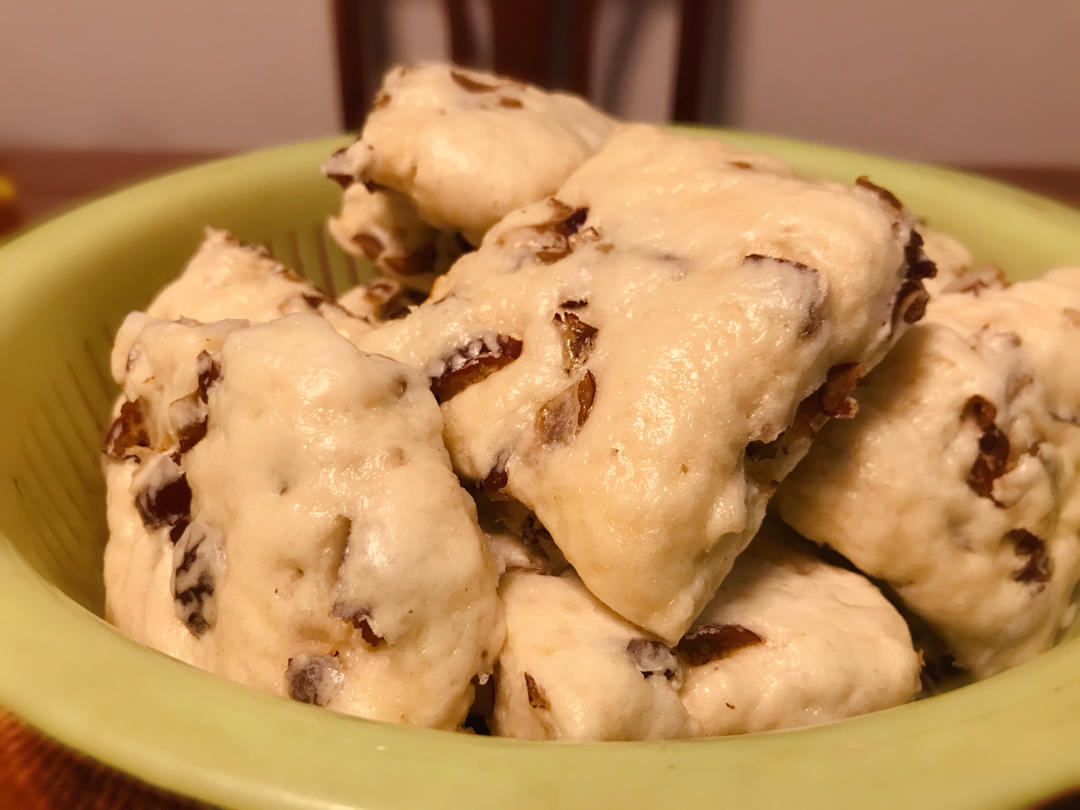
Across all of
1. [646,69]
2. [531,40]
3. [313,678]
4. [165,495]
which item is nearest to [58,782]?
[313,678]

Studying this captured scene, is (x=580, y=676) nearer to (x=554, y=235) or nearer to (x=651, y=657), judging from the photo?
(x=651, y=657)

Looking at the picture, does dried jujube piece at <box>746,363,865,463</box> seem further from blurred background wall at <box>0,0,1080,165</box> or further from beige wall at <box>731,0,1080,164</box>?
beige wall at <box>731,0,1080,164</box>

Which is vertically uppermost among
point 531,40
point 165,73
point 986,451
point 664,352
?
point 664,352

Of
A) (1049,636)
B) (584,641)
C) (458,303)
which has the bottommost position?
(1049,636)

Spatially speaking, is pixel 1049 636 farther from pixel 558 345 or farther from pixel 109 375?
pixel 109 375

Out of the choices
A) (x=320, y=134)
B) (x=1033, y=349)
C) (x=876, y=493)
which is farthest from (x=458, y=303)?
(x=320, y=134)
